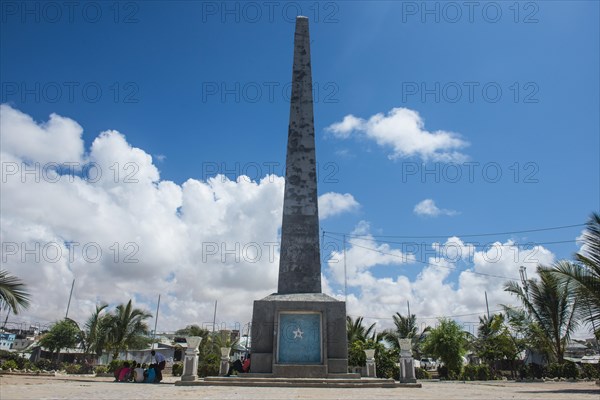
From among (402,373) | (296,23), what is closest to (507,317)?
(402,373)

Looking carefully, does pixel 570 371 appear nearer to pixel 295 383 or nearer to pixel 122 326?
pixel 295 383

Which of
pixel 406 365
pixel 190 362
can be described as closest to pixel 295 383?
pixel 190 362

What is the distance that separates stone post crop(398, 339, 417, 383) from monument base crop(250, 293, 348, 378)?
7.14 feet

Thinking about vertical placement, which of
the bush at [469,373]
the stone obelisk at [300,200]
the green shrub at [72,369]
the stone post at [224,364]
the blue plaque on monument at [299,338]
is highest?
the stone obelisk at [300,200]

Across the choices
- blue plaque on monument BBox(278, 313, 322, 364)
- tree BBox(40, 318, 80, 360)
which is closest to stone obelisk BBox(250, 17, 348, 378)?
blue plaque on monument BBox(278, 313, 322, 364)

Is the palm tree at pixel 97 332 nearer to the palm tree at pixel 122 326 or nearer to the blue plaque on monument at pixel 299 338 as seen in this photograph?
the palm tree at pixel 122 326

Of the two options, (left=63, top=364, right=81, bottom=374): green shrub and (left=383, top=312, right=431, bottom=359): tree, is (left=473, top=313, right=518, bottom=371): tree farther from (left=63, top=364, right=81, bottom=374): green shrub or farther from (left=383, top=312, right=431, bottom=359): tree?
(left=63, top=364, right=81, bottom=374): green shrub

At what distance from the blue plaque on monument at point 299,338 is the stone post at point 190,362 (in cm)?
297

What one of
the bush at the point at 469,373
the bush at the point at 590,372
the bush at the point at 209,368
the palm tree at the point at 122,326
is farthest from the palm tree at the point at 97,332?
the bush at the point at 590,372

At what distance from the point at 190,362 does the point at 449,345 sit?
17.2 meters

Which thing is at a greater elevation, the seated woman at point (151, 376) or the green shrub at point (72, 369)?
the seated woman at point (151, 376)

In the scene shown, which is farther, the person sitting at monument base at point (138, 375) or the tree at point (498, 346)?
the tree at point (498, 346)

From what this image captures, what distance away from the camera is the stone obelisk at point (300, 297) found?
15.5 metres

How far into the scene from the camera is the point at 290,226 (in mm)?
18750
